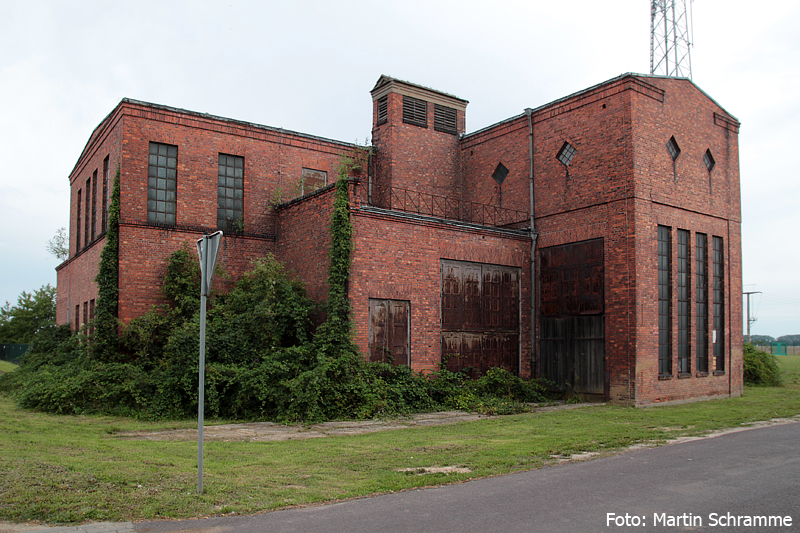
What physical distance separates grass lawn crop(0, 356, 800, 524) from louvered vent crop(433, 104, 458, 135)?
42.1ft

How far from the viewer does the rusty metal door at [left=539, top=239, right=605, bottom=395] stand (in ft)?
58.3

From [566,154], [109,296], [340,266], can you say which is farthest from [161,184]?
[566,154]

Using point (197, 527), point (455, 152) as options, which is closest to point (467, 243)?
point (455, 152)

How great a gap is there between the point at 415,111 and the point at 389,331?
404 inches

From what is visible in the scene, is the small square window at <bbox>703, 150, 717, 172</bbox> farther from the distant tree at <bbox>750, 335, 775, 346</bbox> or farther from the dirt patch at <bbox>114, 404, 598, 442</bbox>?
the distant tree at <bbox>750, 335, 775, 346</bbox>

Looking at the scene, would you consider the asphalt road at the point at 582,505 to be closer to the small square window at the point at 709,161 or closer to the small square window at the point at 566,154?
the small square window at the point at 566,154

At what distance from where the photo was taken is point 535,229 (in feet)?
65.1

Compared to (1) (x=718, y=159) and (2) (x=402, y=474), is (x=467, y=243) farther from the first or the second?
(2) (x=402, y=474)

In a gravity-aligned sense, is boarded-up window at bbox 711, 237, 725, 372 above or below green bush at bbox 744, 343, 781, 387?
above

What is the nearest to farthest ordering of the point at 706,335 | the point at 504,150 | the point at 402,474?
the point at 402,474 < the point at 706,335 < the point at 504,150

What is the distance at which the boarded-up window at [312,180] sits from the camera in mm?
21672

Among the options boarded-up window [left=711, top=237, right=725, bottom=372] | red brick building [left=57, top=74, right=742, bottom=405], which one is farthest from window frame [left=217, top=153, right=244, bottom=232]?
boarded-up window [left=711, top=237, right=725, bottom=372]

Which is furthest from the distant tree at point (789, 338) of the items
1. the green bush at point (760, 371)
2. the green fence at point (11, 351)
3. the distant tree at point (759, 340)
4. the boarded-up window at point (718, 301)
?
the green fence at point (11, 351)

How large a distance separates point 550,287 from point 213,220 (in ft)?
36.4
